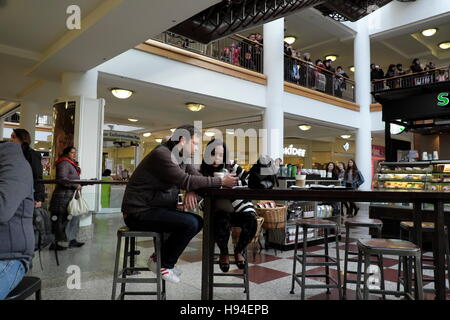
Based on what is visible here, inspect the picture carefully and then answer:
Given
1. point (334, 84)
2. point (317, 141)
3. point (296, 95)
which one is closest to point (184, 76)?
point (296, 95)

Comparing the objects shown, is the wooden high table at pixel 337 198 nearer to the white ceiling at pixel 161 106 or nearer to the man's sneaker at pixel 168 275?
the man's sneaker at pixel 168 275

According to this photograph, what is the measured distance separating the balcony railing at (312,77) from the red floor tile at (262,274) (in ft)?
22.8

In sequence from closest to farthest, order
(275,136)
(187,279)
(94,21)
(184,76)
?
(187,279) < (94,21) < (184,76) < (275,136)

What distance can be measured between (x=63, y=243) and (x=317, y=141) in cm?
1618

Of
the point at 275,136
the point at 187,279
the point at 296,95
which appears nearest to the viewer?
the point at 187,279

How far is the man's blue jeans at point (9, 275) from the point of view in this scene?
4.28ft

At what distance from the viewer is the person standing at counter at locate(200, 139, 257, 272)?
8.92 feet

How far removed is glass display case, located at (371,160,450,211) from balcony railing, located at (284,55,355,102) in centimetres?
491

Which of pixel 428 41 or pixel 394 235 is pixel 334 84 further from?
pixel 394 235

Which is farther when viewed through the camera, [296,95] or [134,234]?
[296,95]

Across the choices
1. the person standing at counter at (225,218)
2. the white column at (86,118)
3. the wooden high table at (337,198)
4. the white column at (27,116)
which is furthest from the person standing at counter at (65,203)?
the white column at (27,116)

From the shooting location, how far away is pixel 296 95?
9.32 m

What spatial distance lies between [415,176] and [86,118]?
5.56 metres
